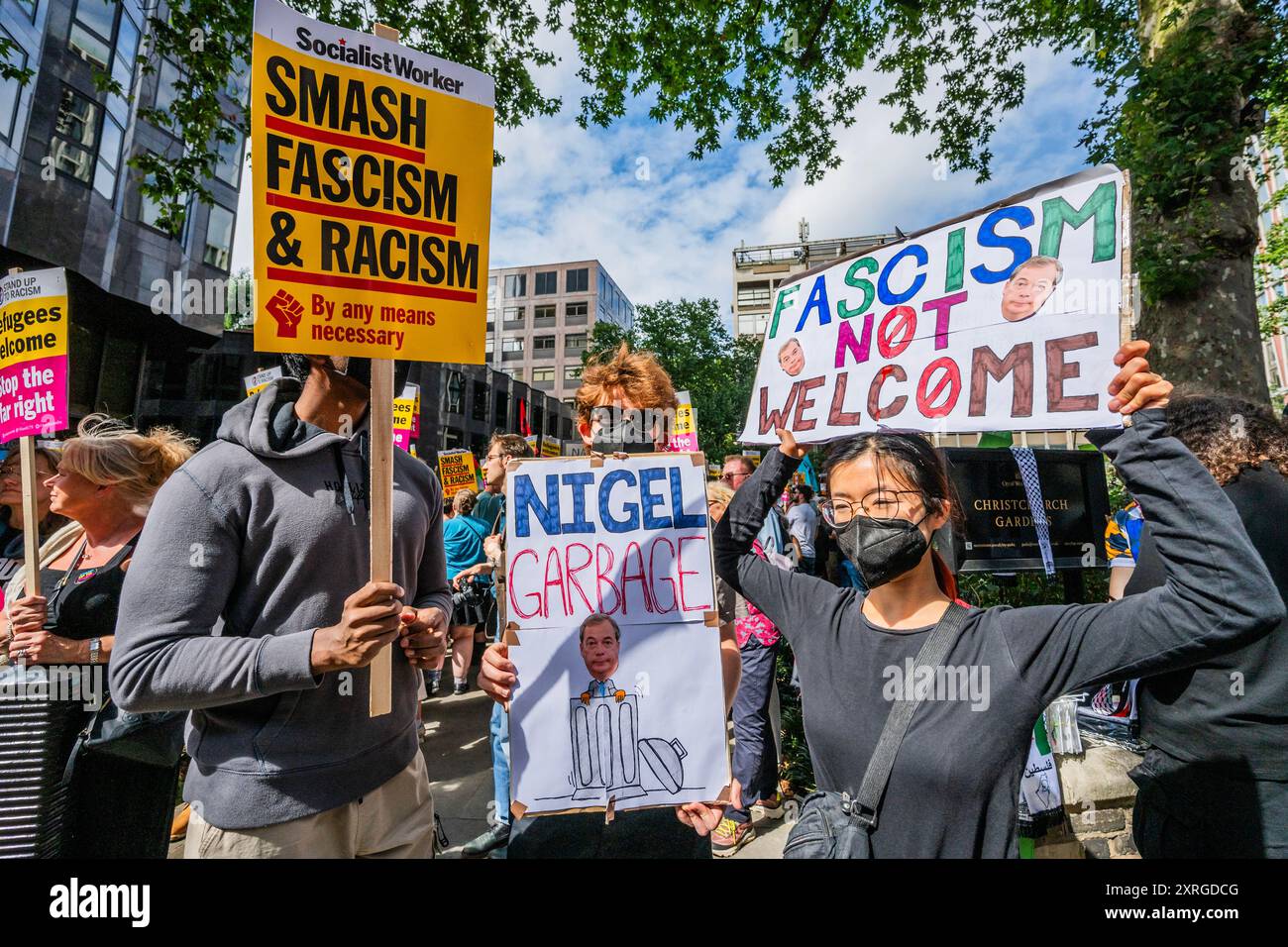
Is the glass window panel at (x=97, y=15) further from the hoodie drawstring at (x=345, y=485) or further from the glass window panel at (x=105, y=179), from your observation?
the hoodie drawstring at (x=345, y=485)

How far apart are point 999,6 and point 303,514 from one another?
31.7 feet

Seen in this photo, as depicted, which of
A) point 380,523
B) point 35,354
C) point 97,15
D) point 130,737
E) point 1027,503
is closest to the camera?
point 380,523

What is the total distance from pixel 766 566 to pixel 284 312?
1.59m

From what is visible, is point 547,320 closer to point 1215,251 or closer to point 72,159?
point 72,159

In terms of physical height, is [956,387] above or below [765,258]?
below

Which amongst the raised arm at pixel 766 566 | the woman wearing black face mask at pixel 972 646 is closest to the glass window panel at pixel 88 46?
the raised arm at pixel 766 566

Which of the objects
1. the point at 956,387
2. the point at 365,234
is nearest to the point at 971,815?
the point at 956,387

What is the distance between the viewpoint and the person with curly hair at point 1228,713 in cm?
169

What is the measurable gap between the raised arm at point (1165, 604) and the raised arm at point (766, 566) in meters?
0.52

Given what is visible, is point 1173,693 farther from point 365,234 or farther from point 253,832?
point 365,234

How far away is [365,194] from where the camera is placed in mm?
1674

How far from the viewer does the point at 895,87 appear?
8.23m

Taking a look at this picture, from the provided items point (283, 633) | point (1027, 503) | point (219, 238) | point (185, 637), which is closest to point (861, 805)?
point (283, 633)

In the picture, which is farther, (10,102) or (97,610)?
(10,102)
